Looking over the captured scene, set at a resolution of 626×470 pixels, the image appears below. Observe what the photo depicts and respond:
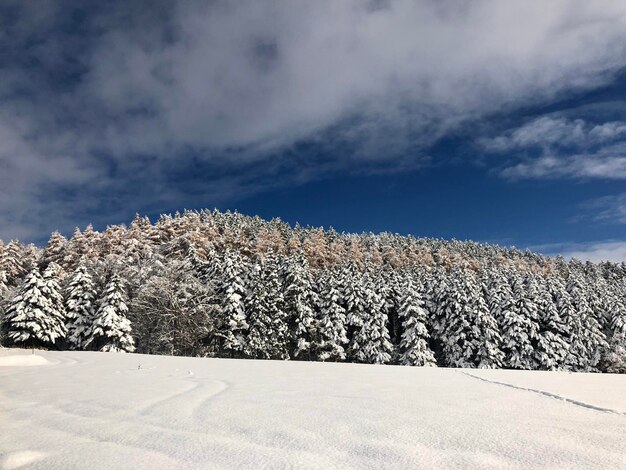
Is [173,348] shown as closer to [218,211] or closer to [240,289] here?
[240,289]

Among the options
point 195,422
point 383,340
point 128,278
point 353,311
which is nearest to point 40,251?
point 128,278

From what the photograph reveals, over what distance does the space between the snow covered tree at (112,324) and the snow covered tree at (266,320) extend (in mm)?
11053

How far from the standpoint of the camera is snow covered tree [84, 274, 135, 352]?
35125 mm

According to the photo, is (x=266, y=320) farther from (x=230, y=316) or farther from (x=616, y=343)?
(x=616, y=343)

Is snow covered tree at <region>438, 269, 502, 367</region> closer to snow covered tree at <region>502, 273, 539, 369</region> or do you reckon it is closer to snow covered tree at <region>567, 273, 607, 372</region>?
snow covered tree at <region>502, 273, 539, 369</region>

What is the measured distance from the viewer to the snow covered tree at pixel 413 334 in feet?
137

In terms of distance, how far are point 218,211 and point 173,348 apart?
93857 mm

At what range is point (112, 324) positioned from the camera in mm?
35312

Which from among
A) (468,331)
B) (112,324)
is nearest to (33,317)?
(112,324)

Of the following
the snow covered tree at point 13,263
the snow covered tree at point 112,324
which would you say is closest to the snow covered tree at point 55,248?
the snow covered tree at point 13,263

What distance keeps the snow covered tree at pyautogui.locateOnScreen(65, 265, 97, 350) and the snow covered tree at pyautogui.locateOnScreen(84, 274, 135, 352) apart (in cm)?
136

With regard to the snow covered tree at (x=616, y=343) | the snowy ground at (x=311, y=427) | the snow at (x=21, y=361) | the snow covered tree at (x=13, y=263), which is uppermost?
the snow covered tree at (x=13, y=263)

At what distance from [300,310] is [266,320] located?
4265mm

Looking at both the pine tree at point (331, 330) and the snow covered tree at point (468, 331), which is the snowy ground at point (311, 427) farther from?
the snow covered tree at point (468, 331)
